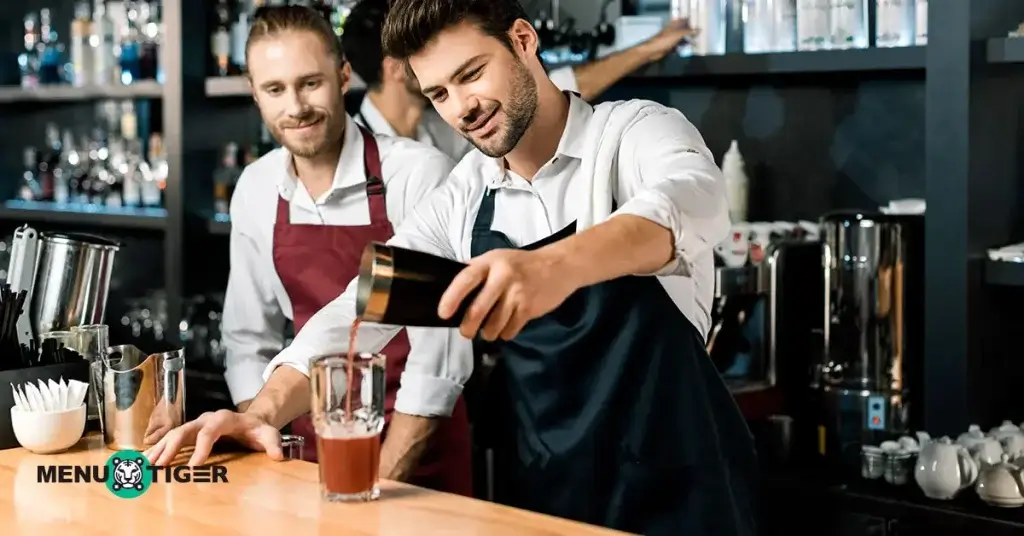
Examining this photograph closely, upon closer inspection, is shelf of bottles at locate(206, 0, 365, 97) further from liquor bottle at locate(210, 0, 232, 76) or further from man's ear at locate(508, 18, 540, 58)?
man's ear at locate(508, 18, 540, 58)

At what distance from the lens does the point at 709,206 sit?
162 cm

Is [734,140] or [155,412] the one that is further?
[734,140]

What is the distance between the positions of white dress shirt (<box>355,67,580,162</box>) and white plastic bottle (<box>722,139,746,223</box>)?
15.7 inches

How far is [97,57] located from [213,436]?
3034mm

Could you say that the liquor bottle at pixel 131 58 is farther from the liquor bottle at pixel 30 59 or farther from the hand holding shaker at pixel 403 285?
the hand holding shaker at pixel 403 285

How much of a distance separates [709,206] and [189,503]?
709mm

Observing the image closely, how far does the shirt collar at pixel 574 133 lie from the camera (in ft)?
6.39

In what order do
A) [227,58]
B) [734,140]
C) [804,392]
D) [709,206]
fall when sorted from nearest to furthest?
[709,206], [804,392], [734,140], [227,58]

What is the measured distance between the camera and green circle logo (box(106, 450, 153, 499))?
155 cm

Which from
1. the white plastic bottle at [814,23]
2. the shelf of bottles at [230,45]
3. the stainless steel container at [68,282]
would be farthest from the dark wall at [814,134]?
the stainless steel container at [68,282]

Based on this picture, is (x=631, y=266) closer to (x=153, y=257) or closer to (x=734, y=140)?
(x=734, y=140)

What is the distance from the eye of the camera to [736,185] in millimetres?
3029

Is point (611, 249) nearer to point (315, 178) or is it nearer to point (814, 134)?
point (315, 178)

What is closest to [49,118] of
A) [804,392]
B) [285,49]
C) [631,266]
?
[285,49]
